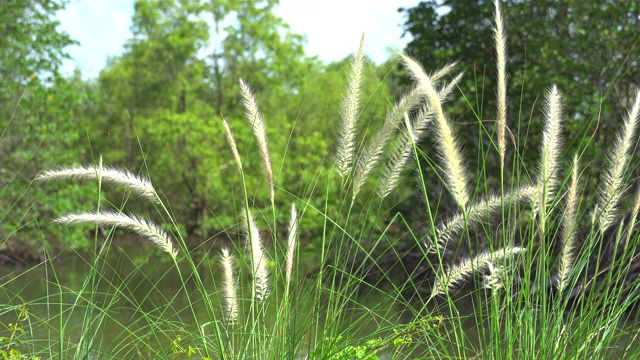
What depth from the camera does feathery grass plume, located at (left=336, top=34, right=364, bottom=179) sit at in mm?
2006

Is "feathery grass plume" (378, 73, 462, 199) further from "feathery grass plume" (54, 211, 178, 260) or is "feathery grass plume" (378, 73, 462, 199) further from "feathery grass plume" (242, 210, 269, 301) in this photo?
"feathery grass plume" (54, 211, 178, 260)

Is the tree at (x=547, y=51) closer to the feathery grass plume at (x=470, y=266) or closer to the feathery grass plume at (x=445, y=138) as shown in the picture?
the feathery grass plume at (x=470, y=266)

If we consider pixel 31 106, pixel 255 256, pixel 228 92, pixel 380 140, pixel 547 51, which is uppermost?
pixel 228 92

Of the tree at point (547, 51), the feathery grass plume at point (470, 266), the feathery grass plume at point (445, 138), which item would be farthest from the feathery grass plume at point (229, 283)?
the tree at point (547, 51)

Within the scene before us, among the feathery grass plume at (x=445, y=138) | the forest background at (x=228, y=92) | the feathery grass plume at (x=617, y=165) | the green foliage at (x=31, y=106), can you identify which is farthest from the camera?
the green foliage at (x=31, y=106)

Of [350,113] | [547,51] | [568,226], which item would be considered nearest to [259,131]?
[350,113]

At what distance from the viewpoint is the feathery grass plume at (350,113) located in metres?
2.01

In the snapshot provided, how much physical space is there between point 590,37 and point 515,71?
0.82 metres

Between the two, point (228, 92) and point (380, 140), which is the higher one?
point (228, 92)

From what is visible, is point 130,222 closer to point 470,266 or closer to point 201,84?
point 470,266

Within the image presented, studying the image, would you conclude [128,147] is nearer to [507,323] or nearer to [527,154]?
[527,154]

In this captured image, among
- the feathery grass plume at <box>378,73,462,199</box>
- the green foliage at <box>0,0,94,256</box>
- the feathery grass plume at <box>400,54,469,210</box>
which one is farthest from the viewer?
the green foliage at <box>0,0,94,256</box>

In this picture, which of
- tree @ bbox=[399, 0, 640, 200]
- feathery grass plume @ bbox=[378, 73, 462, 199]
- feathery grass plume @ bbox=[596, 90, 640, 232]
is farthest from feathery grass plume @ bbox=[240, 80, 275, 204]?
tree @ bbox=[399, 0, 640, 200]

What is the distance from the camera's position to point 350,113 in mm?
2016
